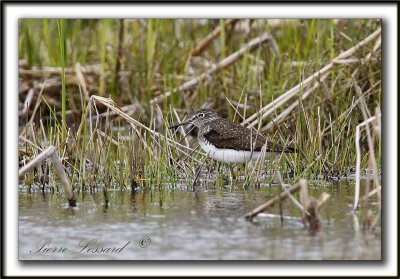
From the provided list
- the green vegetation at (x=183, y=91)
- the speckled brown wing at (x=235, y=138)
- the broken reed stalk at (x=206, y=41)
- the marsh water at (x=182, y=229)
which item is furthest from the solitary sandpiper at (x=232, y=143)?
the broken reed stalk at (x=206, y=41)

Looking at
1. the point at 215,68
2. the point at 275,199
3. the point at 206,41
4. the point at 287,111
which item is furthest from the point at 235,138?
the point at 206,41

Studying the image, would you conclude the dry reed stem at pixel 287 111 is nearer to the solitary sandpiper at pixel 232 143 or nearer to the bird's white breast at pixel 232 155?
the solitary sandpiper at pixel 232 143

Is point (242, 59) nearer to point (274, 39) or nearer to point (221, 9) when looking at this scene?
point (274, 39)

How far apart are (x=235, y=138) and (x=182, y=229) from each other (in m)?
2.40

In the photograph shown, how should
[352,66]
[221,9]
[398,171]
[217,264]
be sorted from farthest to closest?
[352,66], [221,9], [398,171], [217,264]

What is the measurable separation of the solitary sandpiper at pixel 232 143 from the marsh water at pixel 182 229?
2.34 feet

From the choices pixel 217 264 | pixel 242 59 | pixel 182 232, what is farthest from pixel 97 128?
pixel 242 59

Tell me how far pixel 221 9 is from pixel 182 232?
1854 millimetres

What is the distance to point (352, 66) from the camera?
32.4ft

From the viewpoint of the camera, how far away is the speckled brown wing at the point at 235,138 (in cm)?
843

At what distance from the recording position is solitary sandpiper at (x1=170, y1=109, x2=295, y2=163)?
27.7 feet

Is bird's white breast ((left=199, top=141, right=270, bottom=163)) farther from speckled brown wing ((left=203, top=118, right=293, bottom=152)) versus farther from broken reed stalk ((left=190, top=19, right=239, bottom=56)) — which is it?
broken reed stalk ((left=190, top=19, right=239, bottom=56))

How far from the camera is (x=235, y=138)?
8727 mm

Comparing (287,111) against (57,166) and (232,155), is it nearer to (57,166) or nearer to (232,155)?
(232,155)
